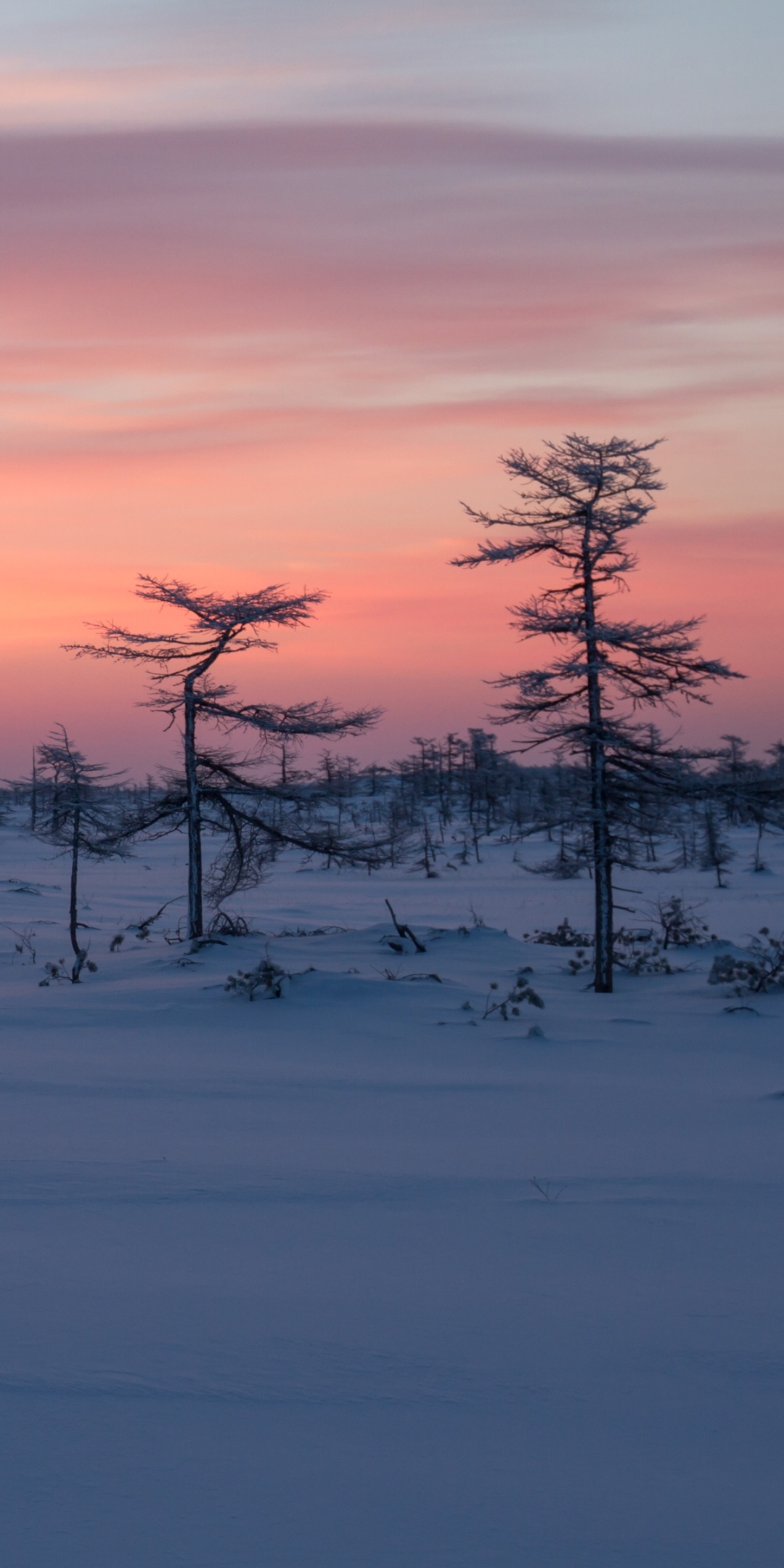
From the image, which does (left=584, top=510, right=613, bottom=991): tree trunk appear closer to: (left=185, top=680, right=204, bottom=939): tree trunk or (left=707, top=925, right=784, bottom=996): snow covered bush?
(left=707, top=925, right=784, bottom=996): snow covered bush

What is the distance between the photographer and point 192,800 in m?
19.4

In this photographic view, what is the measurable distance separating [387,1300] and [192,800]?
1496cm

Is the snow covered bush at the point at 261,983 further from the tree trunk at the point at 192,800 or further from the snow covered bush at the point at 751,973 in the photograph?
the tree trunk at the point at 192,800

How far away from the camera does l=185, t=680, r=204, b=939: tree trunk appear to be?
763 inches

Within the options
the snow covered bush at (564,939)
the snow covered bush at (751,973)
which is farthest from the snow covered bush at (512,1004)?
the snow covered bush at (564,939)

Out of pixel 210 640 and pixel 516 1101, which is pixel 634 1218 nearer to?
pixel 516 1101

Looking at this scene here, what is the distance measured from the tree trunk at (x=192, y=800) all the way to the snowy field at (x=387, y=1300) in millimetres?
8165

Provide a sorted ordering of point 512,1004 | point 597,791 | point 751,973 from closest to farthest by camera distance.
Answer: point 512,1004
point 751,973
point 597,791

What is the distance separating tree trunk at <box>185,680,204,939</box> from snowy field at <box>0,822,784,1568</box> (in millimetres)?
8165

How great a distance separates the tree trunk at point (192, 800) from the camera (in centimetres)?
1939

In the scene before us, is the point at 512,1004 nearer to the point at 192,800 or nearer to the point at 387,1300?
the point at 192,800

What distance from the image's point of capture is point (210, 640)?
64.1 feet

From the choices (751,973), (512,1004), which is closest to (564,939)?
(751,973)

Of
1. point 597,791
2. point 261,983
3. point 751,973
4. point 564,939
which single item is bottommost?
point 564,939
